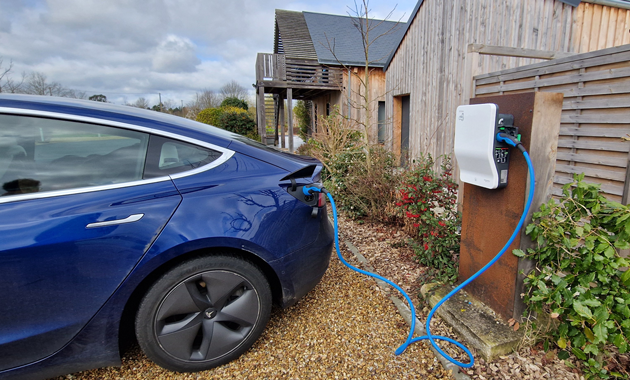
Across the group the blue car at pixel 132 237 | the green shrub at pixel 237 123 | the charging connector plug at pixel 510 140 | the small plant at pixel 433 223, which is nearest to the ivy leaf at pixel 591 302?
the charging connector plug at pixel 510 140

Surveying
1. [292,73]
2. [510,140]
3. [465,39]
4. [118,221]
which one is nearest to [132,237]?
[118,221]

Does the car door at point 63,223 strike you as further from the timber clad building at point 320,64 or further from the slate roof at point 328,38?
the slate roof at point 328,38

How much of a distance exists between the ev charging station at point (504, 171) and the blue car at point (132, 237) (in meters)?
1.10

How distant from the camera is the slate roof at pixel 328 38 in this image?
1381 cm

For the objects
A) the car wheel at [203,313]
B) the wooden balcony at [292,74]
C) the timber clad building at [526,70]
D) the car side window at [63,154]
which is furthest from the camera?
the wooden balcony at [292,74]

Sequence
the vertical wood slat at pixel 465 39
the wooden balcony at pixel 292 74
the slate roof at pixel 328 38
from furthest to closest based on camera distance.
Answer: the slate roof at pixel 328 38
the wooden balcony at pixel 292 74
the vertical wood slat at pixel 465 39

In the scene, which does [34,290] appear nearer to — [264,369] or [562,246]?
[264,369]

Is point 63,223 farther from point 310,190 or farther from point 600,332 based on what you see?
point 600,332

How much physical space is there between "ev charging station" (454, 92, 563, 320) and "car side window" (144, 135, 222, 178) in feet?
5.12

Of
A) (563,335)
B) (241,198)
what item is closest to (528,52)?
(563,335)

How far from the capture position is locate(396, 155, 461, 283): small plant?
2893 millimetres

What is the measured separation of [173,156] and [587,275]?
7.47 feet

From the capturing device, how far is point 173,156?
1.96m

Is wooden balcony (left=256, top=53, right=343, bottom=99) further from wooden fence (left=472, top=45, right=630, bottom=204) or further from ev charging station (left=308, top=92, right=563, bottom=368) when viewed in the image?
ev charging station (left=308, top=92, right=563, bottom=368)
